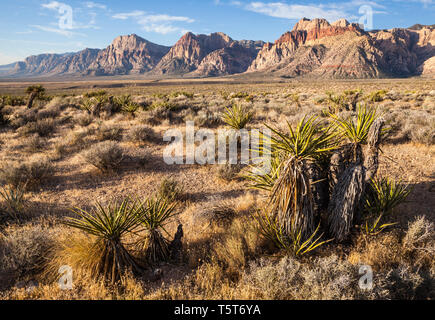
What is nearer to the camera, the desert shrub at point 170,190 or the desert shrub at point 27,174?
the desert shrub at point 170,190

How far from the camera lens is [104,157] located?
7219mm

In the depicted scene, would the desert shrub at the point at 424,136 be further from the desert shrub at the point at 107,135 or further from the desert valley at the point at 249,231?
the desert shrub at the point at 107,135

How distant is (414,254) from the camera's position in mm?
3514

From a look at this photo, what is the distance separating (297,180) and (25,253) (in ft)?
14.2

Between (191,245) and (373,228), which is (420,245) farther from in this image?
(191,245)

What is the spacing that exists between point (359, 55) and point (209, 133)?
143 metres

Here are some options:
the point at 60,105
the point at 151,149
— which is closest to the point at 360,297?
the point at 151,149

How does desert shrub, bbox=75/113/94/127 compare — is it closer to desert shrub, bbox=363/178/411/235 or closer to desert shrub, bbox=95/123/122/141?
desert shrub, bbox=95/123/122/141

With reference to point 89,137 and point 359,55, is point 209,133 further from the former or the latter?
point 359,55

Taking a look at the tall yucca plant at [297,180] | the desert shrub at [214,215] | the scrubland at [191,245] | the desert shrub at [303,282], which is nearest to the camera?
the desert shrub at [303,282]

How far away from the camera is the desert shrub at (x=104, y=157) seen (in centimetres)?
719

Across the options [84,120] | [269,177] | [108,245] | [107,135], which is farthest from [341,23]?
[108,245]

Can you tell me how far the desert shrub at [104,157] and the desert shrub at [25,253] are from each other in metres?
3.66

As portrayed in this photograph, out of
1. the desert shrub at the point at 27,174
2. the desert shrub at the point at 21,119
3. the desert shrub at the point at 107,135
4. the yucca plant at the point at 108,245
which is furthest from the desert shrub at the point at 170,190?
the desert shrub at the point at 21,119
